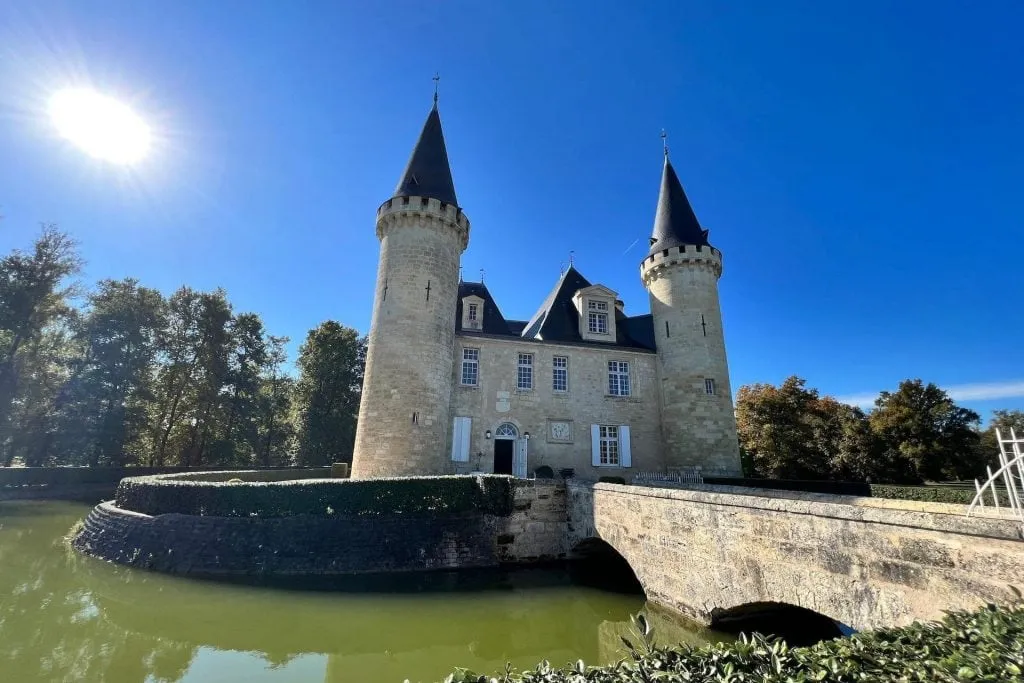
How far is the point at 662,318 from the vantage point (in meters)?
19.4

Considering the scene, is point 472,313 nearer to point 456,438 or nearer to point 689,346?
point 456,438

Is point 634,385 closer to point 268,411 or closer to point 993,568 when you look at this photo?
point 993,568

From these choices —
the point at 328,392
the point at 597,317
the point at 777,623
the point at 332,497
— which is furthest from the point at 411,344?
the point at 328,392

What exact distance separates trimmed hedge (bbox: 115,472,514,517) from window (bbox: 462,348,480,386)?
546cm

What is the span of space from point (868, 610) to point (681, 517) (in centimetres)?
307

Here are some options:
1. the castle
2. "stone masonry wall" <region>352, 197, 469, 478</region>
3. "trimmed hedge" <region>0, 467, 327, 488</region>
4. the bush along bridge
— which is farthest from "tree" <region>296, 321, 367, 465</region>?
the castle

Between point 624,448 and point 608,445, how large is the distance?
63 centimetres

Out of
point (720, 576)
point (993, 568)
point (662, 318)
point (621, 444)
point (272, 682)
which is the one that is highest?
point (662, 318)

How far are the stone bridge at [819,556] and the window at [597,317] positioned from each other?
35.2 ft

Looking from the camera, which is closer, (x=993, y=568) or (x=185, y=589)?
(x=993, y=568)

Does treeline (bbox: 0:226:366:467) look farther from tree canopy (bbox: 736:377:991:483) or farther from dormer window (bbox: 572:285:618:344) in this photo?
tree canopy (bbox: 736:377:991:483)

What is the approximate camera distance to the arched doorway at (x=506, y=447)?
56.2ft

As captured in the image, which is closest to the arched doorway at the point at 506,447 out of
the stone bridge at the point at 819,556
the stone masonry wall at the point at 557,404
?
the stone masonry wall at the point at 557,404

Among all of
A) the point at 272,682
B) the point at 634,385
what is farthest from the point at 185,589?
the point at 634,385
